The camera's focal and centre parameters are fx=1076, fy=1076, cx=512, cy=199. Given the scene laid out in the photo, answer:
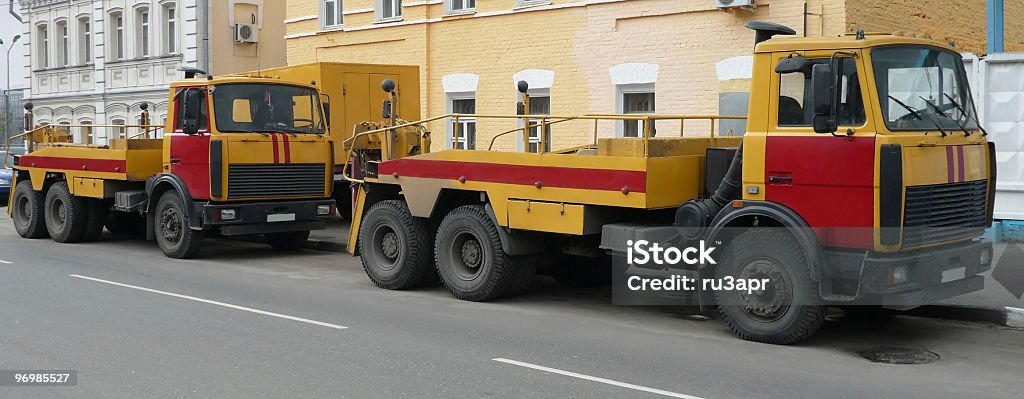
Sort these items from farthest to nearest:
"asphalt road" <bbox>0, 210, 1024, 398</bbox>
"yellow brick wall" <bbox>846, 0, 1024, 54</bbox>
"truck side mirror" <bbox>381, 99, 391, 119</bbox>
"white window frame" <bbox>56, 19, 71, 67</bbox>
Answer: "white window frame" <bbox>56, 19, 71, 67</bbox>
"yellow brick wall" <bbox>846, 0, 1024, 54</bbox>
"truck side mirror" <bbox>381, 99, 391, 119</bbox>
"asphalt road" <bbox>0, 210, 1024, 398</bbox>

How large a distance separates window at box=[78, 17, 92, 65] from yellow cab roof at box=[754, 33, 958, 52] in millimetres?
29453

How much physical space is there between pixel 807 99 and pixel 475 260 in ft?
12.5

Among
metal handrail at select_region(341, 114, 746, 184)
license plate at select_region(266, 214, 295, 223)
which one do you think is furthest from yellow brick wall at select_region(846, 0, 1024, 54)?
license plate at select_region(266, 214, 295, 223)

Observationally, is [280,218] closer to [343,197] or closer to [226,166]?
[226,166]

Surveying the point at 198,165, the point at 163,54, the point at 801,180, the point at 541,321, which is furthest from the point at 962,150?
the point at 163,54

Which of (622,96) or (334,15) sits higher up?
(334,15)

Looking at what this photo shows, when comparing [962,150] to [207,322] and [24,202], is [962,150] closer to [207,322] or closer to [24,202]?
[207,322]

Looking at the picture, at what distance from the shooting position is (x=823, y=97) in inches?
316

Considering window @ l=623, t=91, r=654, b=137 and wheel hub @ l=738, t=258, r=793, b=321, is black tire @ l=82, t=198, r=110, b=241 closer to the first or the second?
window @ l=623, t=91, r=654, b=137

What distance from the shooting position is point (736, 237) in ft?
28.6

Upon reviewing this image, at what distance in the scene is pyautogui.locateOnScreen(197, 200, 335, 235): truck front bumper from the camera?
1416cm

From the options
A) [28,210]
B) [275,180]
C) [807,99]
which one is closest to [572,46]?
[275,180]

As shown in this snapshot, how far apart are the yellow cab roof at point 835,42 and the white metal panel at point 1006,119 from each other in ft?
18.2

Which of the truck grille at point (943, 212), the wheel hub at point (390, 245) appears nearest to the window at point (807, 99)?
the truck grille at point (943, 212)
